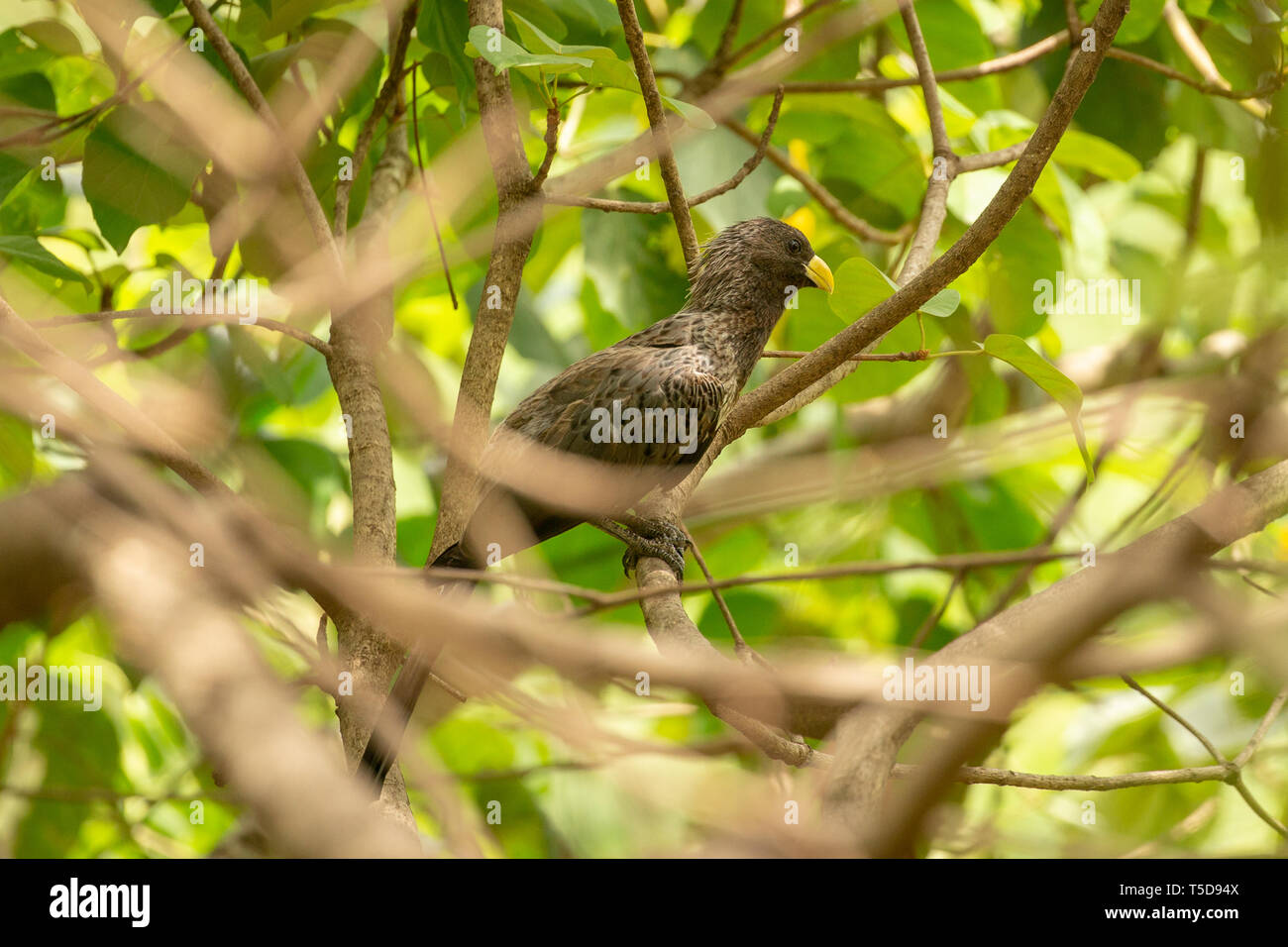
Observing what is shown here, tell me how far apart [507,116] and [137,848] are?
2.53m

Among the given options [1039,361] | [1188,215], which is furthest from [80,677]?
[1188,215]

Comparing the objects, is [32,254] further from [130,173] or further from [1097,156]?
[1097,156]

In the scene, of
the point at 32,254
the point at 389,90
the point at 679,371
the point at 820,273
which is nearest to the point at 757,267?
the point at 820,273

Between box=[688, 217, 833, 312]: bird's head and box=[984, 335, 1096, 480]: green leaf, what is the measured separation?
1.37m

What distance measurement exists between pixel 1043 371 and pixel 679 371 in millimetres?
1101

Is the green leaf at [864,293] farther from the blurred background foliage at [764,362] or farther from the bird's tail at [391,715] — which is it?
the bird's tail at [391,715]

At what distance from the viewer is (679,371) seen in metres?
2.95

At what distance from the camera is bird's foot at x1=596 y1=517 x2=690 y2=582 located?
2.91 m

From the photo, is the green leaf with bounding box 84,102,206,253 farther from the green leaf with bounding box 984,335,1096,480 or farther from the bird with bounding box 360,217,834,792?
the green leaf with bounding box 984,335,1096,480

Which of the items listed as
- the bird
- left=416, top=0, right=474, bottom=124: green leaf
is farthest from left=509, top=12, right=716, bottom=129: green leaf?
the bird

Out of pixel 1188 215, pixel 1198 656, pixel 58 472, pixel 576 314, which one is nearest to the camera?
pixel 1198 656

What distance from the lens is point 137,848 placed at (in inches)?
135
